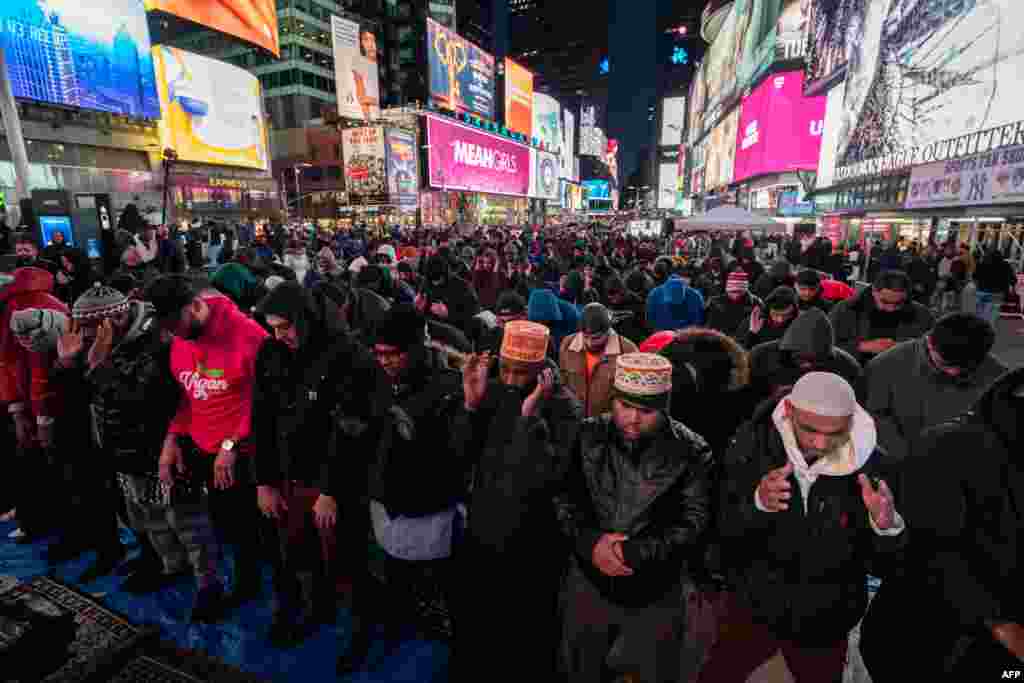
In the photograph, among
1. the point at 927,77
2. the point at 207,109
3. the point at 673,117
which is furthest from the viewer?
the point at 673,117

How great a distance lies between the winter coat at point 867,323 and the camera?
4668 millimetres

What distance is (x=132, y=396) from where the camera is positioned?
3.43 metres

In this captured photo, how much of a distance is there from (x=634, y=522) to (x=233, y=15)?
33.4m

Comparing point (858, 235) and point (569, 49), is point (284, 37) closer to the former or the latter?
point (858, 235)

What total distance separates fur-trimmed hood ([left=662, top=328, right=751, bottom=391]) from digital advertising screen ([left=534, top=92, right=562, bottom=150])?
79.6 metres

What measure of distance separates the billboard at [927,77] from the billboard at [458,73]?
120ft

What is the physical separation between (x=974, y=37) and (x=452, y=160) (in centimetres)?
4492

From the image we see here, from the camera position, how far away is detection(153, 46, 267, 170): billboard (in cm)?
3678

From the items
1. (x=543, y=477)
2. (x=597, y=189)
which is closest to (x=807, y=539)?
(x=543, y=477)

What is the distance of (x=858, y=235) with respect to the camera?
Answer: 2466 cm

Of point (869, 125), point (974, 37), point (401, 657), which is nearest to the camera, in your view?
point (401, 657)

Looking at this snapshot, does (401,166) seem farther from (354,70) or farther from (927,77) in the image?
(927,77)

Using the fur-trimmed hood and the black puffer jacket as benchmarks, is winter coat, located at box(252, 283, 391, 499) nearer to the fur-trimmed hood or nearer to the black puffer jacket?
the black puffer jacket

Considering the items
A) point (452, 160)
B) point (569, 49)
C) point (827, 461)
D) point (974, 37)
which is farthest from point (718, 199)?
point (569, 49)
